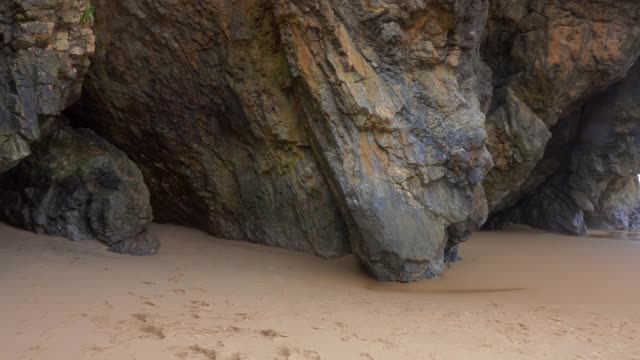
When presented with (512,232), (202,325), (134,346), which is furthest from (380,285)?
(512,232)

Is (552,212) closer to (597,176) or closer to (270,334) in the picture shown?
(597,176)

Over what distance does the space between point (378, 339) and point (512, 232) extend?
925cm

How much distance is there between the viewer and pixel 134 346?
3.61 metres

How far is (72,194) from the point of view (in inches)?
251

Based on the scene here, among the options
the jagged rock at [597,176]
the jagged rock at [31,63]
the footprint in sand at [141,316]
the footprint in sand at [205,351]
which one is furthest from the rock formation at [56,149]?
the jagged rock at [597,176]

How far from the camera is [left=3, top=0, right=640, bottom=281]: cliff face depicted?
670 centimetres

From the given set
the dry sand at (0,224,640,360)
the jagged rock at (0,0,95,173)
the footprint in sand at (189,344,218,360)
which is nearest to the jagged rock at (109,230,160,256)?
the dry sand at (0,224,640,360)

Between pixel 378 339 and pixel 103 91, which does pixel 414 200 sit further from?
pixel 103 91

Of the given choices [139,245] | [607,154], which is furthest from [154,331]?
[607,154]

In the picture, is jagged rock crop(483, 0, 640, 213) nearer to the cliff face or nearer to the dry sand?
the cliff face

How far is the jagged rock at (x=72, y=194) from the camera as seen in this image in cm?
621

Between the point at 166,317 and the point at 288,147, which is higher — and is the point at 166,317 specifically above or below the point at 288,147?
below

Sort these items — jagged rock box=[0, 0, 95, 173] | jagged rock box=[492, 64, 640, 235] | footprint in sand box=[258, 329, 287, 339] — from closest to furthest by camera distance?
1. footprint in sand box=[258, 329, 287, 339]
2. jagged rock box=[0, 0, 95, 173]
3. jagged rock box=[492, 64, 640, 235]

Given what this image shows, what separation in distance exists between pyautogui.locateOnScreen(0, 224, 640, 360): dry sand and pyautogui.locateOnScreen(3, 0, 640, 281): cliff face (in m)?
0.62
